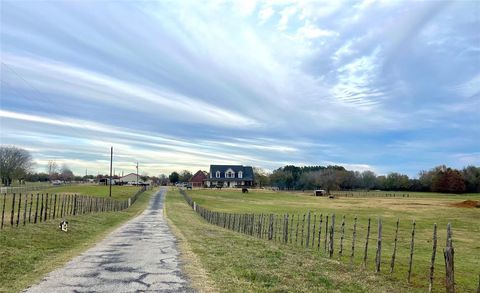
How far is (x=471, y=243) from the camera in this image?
3064cm

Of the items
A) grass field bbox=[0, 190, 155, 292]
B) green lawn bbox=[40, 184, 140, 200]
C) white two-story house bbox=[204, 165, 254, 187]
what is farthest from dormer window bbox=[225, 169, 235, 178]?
grass field bbox=[0, 190, 155, 292]

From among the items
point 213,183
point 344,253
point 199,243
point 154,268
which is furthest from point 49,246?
point 213,183

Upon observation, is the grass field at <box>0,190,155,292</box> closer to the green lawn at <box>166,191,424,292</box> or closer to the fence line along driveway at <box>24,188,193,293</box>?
the fence line along driveway at <box>24,188,193,293</box>

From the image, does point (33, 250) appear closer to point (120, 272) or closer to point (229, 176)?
point (120, 272)

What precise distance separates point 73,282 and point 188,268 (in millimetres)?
3390

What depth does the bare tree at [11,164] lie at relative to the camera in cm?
15025

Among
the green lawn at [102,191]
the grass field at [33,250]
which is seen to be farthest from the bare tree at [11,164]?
the grass field at [33,250]

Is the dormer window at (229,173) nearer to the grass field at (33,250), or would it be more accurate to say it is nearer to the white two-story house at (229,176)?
the white two-story house at (229,176)

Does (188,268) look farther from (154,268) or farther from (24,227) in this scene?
(24,227)

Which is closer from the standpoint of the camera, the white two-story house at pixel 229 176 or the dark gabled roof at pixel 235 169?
the white two-story house at pixel 229 176

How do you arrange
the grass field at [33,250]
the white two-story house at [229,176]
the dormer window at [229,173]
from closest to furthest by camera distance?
the grass field at [33,250] → the white two-story house at [229,176] → the dormer window at [229,173]

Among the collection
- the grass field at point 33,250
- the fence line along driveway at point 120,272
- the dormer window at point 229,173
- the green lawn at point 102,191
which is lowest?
the green lawn at point 102,191

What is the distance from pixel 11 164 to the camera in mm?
152625

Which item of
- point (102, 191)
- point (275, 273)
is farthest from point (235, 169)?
point (275, 273)
